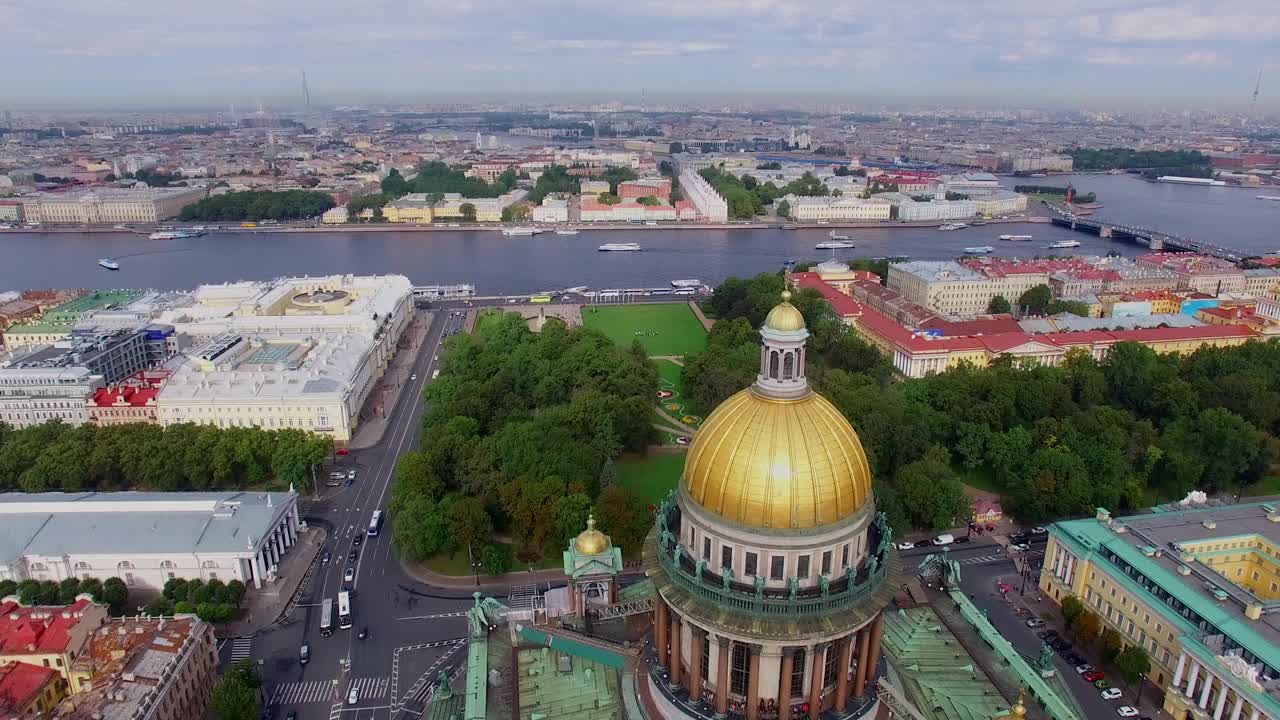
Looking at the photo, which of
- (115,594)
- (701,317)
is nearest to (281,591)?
(115,594)

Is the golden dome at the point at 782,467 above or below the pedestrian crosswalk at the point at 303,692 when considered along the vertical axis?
above

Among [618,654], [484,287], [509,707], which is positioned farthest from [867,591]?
[484,287]

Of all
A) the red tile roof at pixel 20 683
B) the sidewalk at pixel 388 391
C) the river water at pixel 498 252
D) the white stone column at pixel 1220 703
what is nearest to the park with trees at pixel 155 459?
the sidewalk at pixel 388 391

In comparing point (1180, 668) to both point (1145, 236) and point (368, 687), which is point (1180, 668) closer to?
point (368, 687)

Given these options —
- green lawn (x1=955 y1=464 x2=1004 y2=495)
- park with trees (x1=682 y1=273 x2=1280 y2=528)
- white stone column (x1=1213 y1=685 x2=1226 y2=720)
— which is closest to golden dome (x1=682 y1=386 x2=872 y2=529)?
white stone column (x1=1213 y1=685 x2=1226 y2=720)

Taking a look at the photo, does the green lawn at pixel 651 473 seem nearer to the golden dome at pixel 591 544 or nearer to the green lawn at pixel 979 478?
the green lawn at pixel 979 478

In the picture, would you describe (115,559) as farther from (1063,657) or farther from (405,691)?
(1063,657)
